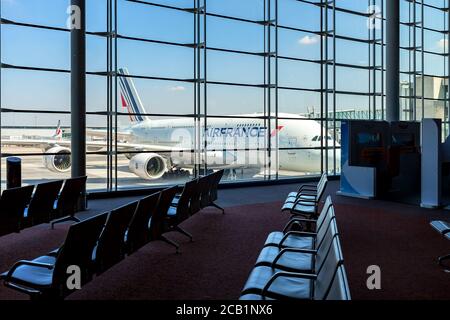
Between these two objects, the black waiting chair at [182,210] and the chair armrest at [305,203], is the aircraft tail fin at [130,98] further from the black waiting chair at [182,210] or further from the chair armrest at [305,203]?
the chair armrest at [305,203]

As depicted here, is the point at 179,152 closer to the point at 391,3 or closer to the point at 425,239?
the point at 425,239

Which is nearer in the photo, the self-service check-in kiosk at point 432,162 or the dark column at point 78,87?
the dark column at point 78,87

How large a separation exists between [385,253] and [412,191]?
18.0ft

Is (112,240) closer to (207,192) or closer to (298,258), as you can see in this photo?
(298,258)

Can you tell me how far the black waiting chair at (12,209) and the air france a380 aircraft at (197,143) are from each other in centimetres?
383

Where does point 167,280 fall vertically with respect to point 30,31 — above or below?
below

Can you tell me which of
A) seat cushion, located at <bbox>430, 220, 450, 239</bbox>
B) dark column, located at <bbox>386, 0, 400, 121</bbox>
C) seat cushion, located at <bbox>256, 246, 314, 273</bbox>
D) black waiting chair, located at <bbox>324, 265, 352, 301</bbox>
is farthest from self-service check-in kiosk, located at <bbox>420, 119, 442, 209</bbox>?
black waiting chair, located at <bbox>324, 265, 352, 301</bbox>

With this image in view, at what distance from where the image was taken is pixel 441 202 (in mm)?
7902

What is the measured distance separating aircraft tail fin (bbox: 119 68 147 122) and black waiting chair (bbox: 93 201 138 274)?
231 inches

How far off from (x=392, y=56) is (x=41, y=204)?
9642 mm

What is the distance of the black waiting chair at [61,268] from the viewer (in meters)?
2.66

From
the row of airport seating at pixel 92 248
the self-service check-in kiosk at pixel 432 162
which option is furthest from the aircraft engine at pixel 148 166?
the self-service check-in kiosk at pixel 432 162
